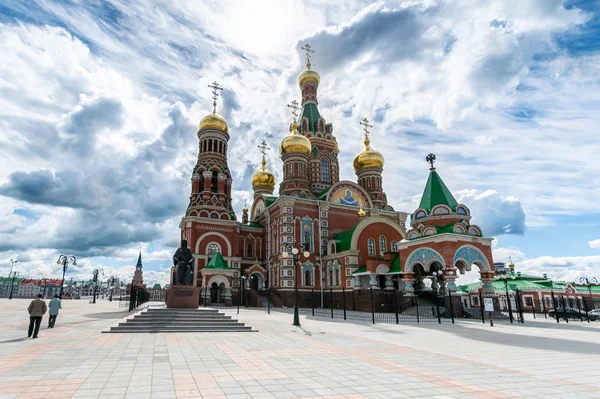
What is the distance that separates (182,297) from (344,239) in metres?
19.1

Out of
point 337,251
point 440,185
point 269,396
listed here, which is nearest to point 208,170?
point 337,251

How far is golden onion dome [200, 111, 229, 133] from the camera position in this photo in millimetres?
41000

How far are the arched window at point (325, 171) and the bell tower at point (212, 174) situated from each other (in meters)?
10.9

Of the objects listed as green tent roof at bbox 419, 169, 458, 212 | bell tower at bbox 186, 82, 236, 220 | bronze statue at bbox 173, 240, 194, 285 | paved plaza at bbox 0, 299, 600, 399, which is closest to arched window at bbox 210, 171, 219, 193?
bell tower at bbox 186, 82, 236, 220

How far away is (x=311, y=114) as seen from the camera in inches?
1797

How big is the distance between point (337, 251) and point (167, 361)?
27.2m

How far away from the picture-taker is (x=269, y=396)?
5.45m

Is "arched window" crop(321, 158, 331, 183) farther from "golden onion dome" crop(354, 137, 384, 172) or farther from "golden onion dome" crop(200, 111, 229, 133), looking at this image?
"golden onion dome" crop(200, 111, 229, 133)

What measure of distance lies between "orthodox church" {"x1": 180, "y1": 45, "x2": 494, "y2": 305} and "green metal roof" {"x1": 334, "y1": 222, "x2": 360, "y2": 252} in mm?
108

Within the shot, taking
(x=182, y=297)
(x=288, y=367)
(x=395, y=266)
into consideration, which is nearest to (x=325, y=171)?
(x=395, y=266)

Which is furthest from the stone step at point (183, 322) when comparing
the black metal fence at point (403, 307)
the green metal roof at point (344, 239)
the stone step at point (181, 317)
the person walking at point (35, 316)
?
the green metal roof at point (344, 239)

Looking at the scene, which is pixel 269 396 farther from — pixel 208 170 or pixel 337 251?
pixel 208 170

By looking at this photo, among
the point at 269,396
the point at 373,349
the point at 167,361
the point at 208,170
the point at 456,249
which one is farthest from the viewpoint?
the point at 208,170

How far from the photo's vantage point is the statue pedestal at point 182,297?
17484 mm
